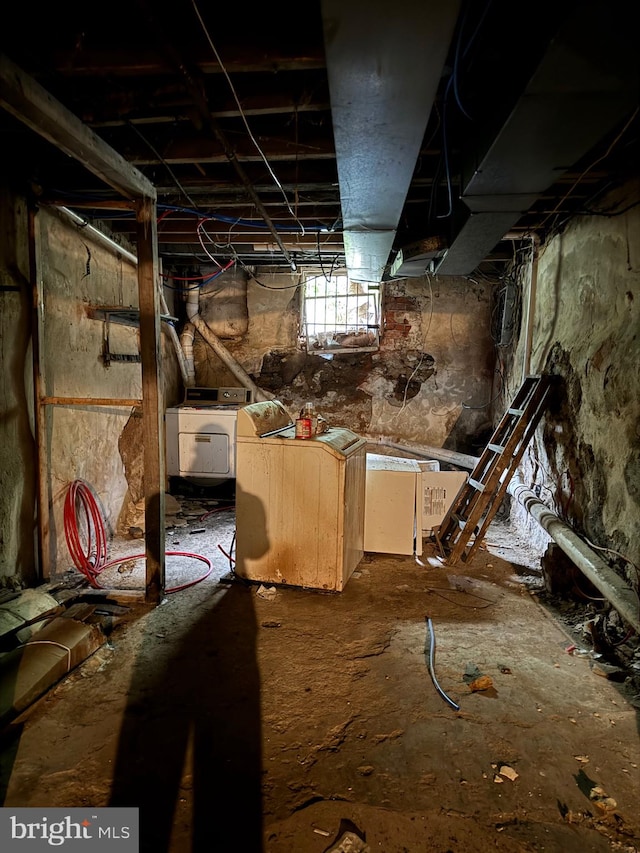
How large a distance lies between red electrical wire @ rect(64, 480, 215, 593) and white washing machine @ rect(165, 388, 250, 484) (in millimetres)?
1336

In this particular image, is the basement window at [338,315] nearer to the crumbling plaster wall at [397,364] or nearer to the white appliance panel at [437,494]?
the crumbling plaster wall at [397,364]

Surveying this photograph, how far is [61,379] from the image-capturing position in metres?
2.99

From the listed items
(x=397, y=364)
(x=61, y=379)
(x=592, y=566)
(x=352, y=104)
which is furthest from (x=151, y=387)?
(x=397, y=364)

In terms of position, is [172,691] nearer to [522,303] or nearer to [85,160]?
[85,160]

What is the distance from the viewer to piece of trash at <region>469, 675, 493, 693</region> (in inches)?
75.0

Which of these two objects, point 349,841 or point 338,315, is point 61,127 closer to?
point 349,841

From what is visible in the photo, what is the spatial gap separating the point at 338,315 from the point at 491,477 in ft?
9.07

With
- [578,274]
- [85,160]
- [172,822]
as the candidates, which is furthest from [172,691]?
[578,274]

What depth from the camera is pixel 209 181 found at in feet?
9.21

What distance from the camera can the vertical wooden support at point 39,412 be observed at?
2.62 meters

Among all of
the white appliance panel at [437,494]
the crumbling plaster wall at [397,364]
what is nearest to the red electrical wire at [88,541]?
the white appliance panel at [437,494]

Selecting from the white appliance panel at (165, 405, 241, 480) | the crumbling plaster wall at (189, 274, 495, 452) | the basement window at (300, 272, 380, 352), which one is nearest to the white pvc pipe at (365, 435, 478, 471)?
the crumbling plaster wall at (189, 274, 495, 452)

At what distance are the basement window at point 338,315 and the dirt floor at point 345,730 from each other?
3.22 m

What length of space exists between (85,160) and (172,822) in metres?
2.65
